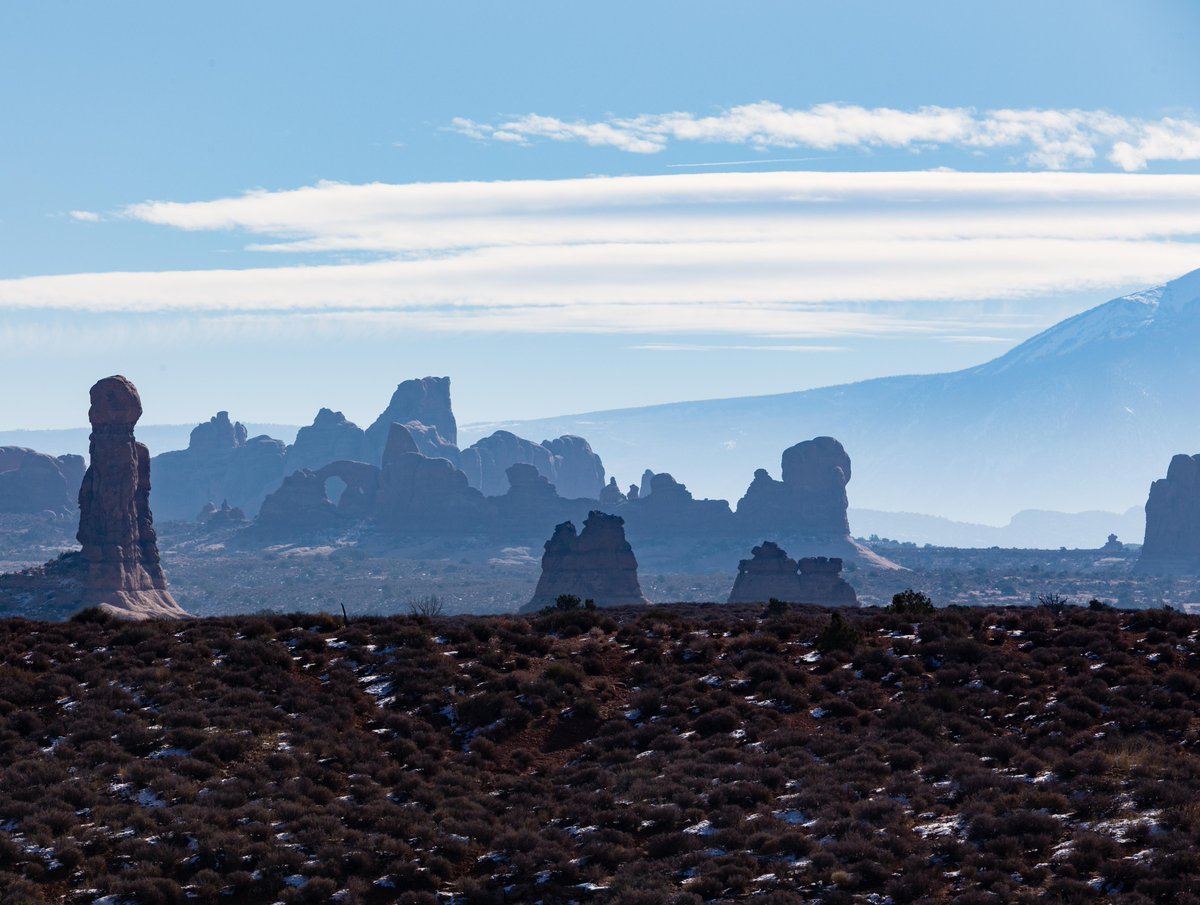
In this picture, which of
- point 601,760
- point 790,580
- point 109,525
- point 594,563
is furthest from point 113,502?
point 601,760

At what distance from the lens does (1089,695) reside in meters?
33.9

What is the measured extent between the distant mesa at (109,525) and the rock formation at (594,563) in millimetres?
48731

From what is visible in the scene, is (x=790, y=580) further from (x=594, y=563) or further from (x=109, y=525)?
(x=109, y=525)

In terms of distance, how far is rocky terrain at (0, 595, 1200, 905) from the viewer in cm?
2441

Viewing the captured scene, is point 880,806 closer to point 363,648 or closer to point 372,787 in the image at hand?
point 372,787

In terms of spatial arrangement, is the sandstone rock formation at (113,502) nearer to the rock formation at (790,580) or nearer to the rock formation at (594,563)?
the rock formation at (594,563)

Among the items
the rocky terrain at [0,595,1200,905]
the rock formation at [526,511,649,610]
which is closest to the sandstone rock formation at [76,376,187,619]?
the rock formation at [526,511,649,610]

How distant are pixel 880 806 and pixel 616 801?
550 centimetres

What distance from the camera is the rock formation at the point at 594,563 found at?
183 metres

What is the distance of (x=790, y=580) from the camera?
175625 mm

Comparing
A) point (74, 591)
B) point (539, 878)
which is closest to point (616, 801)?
point (539, 878)

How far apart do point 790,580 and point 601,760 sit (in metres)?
146

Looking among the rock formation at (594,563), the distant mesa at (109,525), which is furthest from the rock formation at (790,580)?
the distant mesa at (109,525)

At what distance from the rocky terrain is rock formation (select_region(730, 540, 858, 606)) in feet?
424
